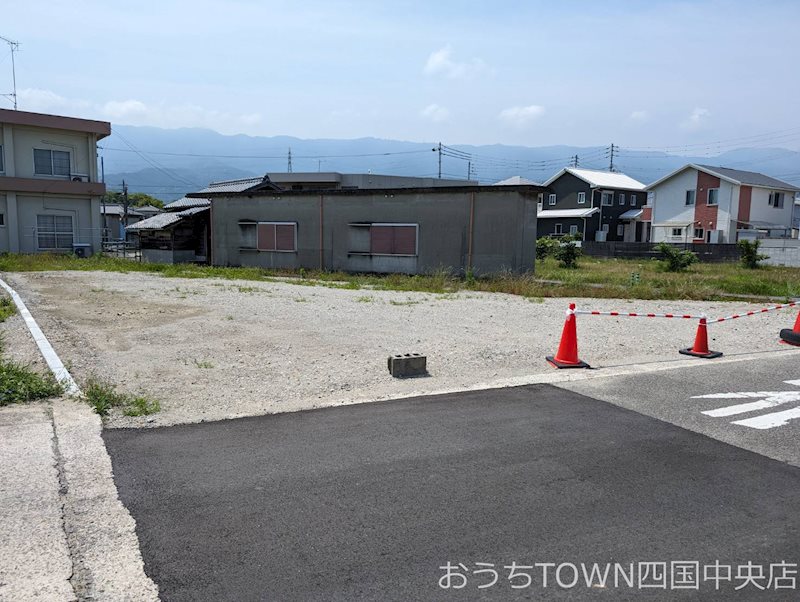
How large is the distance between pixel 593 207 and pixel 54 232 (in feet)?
136

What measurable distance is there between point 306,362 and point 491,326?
4603mm

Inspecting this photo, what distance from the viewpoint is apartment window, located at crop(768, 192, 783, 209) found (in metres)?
45.9

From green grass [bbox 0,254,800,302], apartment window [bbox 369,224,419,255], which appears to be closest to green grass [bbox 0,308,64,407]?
green grass [bbox 0,254,800,302]

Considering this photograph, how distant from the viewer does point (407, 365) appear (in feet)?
24.9

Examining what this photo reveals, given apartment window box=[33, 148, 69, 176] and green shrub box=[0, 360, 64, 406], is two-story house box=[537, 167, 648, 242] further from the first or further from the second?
green shrub box=[0, 360, 64, 406]

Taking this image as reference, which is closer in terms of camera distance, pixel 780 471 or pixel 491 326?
pixel 780 471

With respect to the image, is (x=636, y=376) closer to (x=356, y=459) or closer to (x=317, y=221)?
(x=356, y=459)

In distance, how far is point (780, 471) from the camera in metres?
4.62

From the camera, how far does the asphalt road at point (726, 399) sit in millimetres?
5441

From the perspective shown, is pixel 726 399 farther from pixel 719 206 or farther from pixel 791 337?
pixel 719 206

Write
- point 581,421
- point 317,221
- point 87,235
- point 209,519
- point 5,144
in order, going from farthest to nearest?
1. point 87,235
2. point 5,144
3. point 317,221
4. point 581,421
5. point 209,519

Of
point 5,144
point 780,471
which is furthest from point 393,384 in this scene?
point 5,144

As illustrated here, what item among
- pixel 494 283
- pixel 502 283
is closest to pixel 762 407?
pixel 502 283

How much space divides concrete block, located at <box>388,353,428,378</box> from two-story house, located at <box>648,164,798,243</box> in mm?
43082
